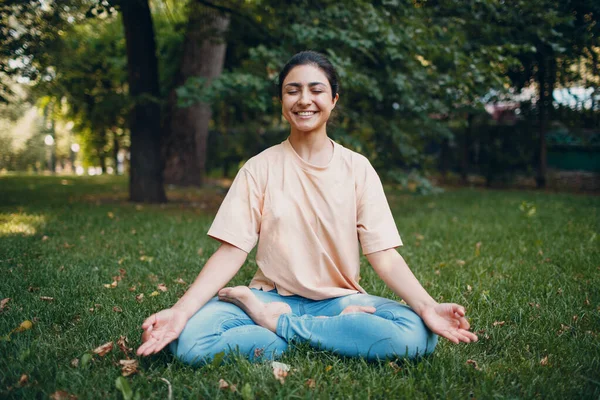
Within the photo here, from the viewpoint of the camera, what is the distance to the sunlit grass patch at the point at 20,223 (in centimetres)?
552

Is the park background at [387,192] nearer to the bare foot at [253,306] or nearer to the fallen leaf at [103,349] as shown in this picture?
the fallen leaf at [103,349]

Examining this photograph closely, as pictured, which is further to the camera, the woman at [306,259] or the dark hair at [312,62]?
the dark hair at [312,62]

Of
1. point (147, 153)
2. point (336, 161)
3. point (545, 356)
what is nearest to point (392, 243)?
point (336, 161)

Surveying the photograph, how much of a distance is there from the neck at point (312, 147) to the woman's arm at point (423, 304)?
0.57m

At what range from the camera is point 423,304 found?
2316 millimetres

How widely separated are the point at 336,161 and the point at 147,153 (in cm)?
645

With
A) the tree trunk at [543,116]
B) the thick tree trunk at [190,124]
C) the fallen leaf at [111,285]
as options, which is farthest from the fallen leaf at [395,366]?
the tree trunk at [543,116]

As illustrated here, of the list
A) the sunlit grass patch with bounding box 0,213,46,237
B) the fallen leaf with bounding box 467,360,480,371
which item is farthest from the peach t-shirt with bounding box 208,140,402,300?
the sunlit grass patch with bounding box 0,213,46,237

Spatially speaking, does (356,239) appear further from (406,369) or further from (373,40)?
(373,40)

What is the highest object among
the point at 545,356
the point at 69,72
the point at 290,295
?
the point at 69,72

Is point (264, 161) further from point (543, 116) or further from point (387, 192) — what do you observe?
point (543, 116)

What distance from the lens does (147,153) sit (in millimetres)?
8484

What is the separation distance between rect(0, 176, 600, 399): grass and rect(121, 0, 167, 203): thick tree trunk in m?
1.66

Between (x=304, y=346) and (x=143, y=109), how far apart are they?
680cm
